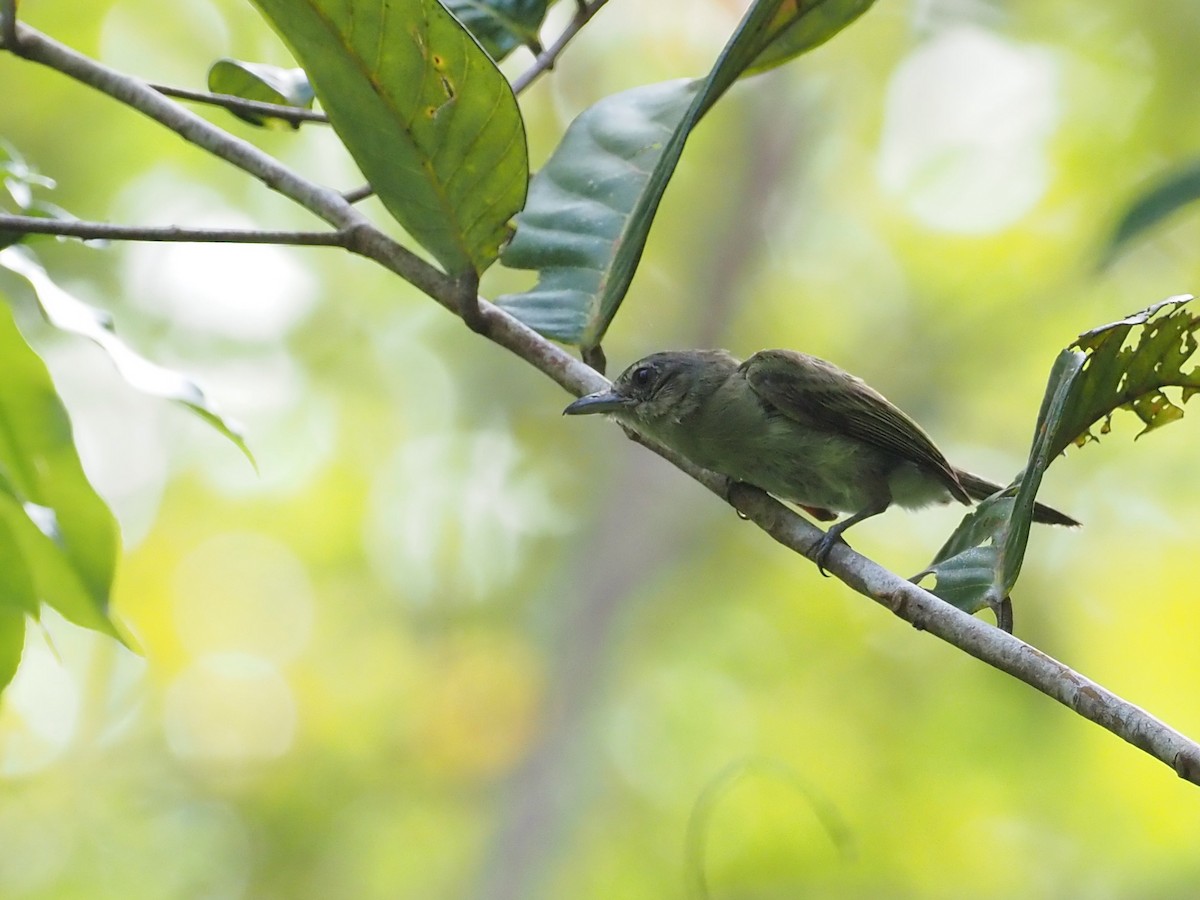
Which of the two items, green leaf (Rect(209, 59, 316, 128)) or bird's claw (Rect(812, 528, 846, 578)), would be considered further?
green leaf (Rect(209, 59, 316, 128))

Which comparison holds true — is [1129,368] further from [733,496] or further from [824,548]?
[733,496]

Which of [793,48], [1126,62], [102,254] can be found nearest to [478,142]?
[793,48]

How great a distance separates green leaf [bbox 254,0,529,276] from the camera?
1640 mm

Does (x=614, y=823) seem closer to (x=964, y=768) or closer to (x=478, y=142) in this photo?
(x=964, y=768)

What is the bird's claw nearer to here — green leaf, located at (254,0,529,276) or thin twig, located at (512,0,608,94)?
green leaf, located at (254,0,529,276)

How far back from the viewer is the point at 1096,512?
865cm

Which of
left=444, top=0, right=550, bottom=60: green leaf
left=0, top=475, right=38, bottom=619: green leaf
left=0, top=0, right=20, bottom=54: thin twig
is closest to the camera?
left=0, top=475, right=38, bottom=619: green leaf

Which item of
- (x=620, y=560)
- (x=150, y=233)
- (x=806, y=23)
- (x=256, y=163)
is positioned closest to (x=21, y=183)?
(x=256, y=163)

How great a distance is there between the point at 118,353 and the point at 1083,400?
152 cm

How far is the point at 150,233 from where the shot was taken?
1.70 metres

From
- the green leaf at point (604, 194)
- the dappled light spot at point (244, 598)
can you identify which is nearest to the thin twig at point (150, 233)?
the green leaf at point (604, 194)

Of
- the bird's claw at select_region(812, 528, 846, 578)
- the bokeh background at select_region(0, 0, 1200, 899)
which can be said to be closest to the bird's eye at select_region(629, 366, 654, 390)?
the bird's claw at select_region(812, 528, 846, 578)

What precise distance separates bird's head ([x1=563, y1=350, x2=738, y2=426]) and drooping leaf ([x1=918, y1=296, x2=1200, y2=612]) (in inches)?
50.5

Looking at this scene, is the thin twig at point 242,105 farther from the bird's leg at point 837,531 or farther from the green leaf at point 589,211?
the bird's leg at point 837,531
